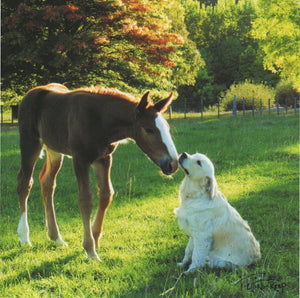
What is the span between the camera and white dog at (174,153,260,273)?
3961 mm

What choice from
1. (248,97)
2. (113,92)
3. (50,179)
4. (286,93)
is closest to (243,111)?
(248,97)

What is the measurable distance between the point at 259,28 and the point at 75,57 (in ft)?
63.3

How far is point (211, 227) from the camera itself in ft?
13.1

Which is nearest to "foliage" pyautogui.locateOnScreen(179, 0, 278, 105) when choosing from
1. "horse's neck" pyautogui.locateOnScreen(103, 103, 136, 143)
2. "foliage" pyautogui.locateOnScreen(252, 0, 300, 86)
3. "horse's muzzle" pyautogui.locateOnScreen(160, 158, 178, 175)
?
"foliage" pyautogui.locateOnScreen(252, 0, 300, 86)

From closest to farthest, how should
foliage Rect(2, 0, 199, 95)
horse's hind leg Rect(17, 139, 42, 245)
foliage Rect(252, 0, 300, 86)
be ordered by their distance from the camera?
1. horse's hind leg Rect(17, 139, 42, 245)
2. foliage Rect(2, 0, 199, 95)
3. foliage Rect(252, 0, 300, 86)

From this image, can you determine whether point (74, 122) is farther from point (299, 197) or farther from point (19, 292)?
point (299, 197)

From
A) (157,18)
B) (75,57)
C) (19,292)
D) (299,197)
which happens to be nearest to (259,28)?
(157,18)

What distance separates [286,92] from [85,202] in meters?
38.3

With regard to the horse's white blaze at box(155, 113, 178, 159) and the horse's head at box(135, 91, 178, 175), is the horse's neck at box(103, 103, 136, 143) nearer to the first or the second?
the horse's head at box(135, 91, 178, 175)

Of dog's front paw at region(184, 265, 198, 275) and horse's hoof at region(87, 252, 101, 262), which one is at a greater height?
Result: dog's front paw at region(184, 265, 198, 275)

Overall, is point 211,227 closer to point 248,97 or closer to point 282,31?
point 282,31

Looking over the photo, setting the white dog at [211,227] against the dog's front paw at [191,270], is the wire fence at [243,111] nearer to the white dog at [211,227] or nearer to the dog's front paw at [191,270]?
the white dog at [211,227]

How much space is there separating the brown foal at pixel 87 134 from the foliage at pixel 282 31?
83.3 ft

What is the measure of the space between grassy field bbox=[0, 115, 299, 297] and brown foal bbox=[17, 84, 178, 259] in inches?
15.1
